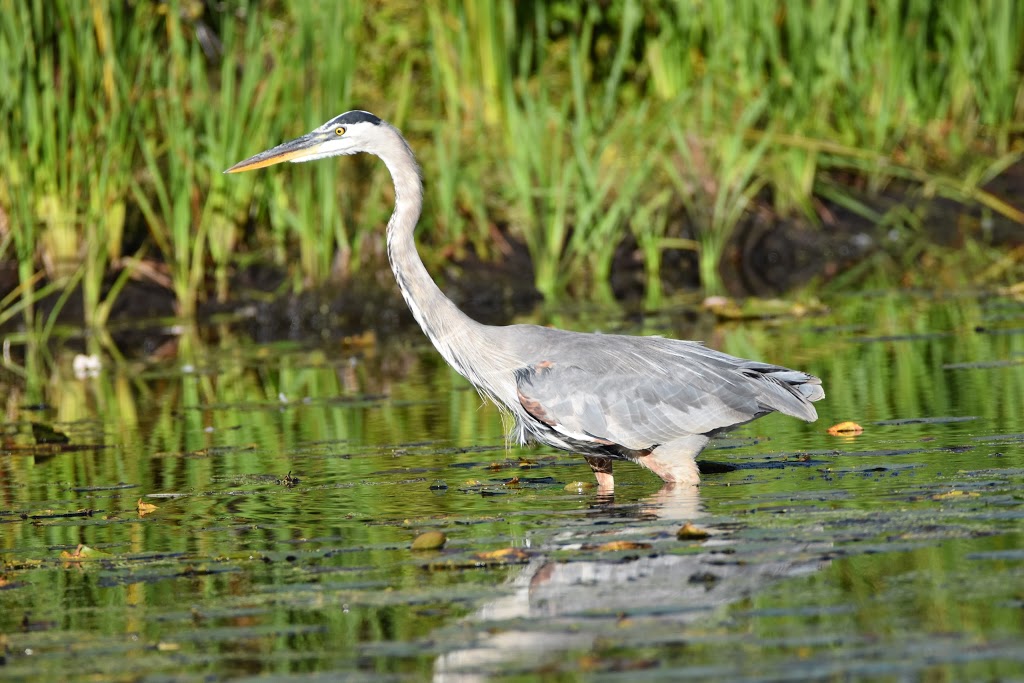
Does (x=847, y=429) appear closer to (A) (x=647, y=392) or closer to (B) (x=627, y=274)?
(A) (x=647, y=392)

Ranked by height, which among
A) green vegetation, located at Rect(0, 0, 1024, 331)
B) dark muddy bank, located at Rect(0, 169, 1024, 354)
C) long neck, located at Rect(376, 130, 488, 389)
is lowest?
long neck, located at Rect(376, 130, 488, 389)

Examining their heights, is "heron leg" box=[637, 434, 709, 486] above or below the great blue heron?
below

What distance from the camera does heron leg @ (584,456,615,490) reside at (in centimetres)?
619

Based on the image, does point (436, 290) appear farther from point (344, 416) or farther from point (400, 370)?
point (400, 370)

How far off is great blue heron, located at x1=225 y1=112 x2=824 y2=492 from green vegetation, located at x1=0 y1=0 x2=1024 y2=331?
19.1 ft

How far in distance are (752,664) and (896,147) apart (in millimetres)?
12634

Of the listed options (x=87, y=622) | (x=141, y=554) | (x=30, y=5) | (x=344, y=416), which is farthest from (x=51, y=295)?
(x=87, y=622)

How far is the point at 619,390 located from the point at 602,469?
334 mm

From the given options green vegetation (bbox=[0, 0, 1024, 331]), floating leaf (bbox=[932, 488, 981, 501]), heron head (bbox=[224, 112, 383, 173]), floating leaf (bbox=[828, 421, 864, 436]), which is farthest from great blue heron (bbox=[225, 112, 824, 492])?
green vegetation (bbox=[0, 0, 1024, 331])

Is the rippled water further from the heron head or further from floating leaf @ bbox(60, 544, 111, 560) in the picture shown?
the heron head

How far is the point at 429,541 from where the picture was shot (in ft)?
16.1

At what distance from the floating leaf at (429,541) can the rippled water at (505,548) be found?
0.03 metres

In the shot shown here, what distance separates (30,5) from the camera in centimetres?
1202

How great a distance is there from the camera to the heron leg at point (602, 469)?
6.19 meters
